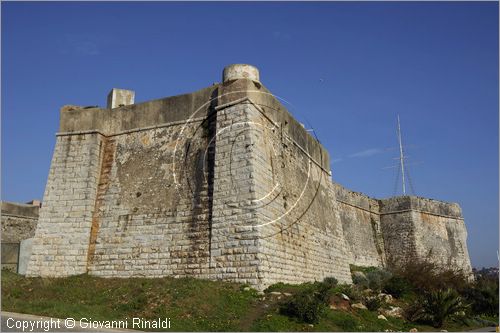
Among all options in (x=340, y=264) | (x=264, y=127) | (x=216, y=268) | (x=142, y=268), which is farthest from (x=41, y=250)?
(x=340, y=264)

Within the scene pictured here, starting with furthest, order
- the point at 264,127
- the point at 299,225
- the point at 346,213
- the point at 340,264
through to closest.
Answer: the point at 346,213 < the point at 340,264 < the point at 299,225 < the point at 264,127

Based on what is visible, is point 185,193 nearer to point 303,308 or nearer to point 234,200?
point 234,200

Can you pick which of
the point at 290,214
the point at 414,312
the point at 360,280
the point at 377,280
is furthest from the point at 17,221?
the point at 414,312

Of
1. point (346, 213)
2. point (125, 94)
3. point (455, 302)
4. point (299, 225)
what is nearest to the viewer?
point (455, 302)

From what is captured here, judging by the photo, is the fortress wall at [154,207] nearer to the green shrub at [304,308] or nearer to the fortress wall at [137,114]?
the fortress wall at [137,114]

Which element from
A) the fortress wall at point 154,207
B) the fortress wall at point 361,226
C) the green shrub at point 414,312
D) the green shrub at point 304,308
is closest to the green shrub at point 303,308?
the green shrub at point 304,308

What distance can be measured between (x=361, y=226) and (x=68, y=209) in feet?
62.8

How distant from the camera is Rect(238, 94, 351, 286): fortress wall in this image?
12.5 metres

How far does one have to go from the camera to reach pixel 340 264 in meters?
18.9

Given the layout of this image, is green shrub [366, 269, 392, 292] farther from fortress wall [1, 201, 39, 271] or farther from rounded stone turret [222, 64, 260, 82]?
fortress wall [1, 201, 39, 271]

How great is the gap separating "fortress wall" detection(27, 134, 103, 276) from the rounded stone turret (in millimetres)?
5102

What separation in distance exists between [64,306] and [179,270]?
327 cm

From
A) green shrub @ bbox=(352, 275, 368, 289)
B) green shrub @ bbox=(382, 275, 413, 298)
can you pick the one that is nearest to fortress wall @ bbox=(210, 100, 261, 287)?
green shrub @ bbox=(382, 275, 413, 298)

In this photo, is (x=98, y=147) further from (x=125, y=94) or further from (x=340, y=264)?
(x=340, y=264)
